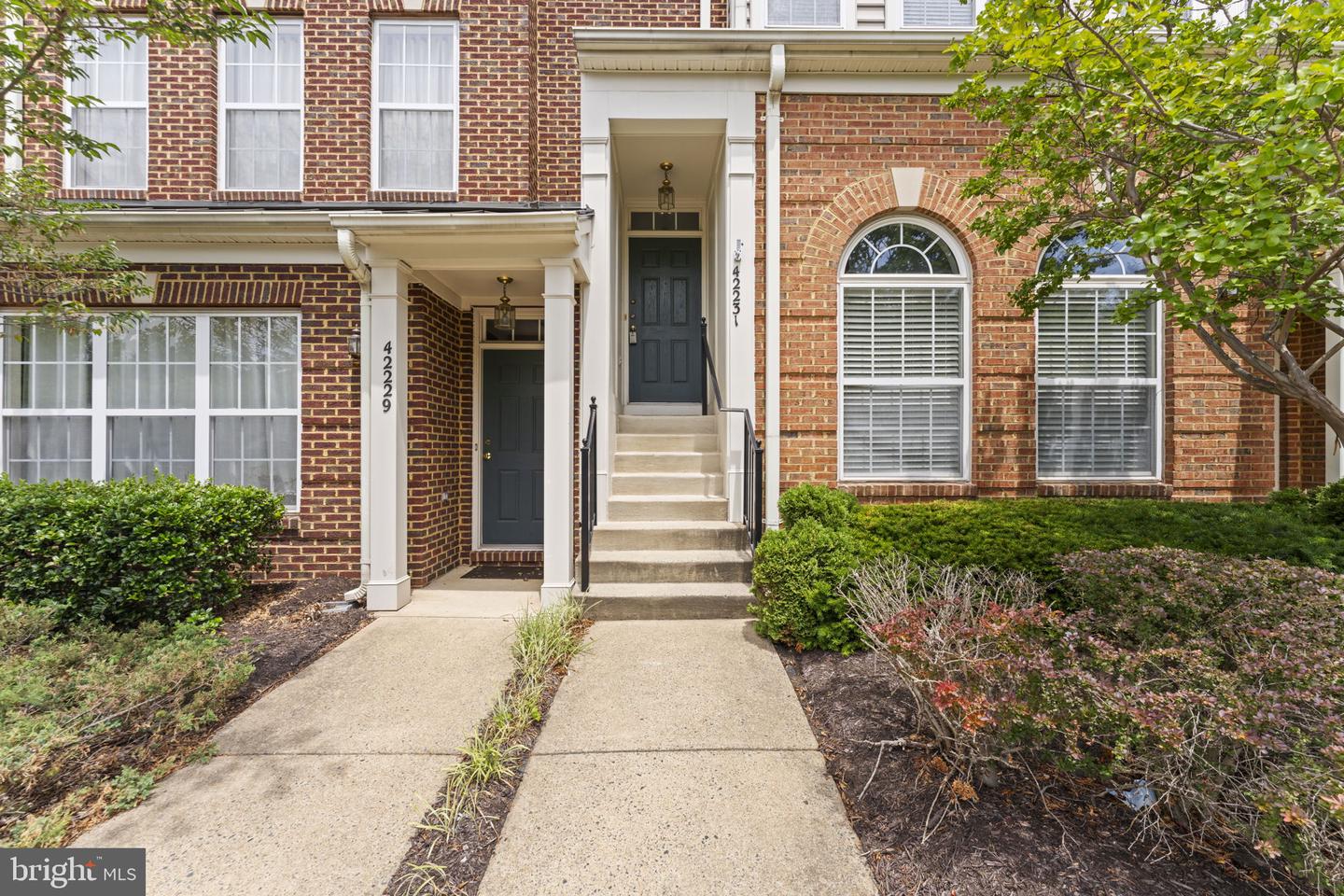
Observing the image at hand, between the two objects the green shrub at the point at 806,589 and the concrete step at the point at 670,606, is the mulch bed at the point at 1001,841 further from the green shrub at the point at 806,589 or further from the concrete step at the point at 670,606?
the concrete step at the point at 670,606

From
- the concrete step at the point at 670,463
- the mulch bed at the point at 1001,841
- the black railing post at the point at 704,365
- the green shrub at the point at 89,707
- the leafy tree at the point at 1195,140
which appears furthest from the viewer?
the black railing post at the point at 704,365

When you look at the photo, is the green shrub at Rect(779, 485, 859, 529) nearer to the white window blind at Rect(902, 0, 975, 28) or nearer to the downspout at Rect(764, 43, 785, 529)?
the downspout at Rect(764, 43, 785, 529)

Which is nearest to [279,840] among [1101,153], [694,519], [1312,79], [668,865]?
[668,865]

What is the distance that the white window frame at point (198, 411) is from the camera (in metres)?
5.13

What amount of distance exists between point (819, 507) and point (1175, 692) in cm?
247

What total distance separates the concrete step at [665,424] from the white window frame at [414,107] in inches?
111

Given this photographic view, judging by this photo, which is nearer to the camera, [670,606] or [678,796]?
[678,796]

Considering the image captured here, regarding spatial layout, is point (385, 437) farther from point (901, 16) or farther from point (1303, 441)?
point (1303, 441)

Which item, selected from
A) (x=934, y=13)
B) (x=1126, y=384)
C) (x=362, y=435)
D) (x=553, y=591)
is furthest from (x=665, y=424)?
(x=934, y=13)

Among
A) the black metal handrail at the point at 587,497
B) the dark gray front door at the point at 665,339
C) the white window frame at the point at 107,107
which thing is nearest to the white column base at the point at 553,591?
the black metal handrail at the point at 587,497

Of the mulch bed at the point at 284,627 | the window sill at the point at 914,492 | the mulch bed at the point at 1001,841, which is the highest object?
the window sill at the point at 914,492

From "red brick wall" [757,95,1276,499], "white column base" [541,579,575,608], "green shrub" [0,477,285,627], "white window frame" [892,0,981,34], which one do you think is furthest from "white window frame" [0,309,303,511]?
"white window frame" [892,0,981,34]

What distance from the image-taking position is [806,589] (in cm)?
370

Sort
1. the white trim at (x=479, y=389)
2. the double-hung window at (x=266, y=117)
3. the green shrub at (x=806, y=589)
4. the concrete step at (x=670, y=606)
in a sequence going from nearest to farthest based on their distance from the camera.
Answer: the green shrub at (x=806, y=589)
the concrete step at (x=670, y=606)
the double-hung window at (x=266, y=117)
the white trim at (x=479, y=389)
